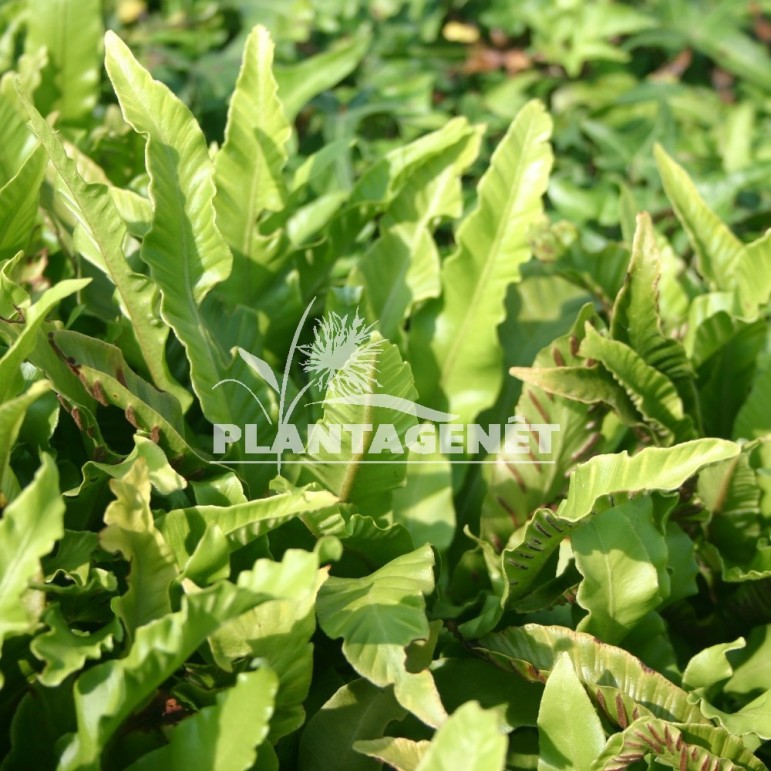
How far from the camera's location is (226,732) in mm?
999

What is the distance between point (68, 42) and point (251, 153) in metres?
0.60

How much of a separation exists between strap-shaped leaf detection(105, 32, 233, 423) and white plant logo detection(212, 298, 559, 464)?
46mm

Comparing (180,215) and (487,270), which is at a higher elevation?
(180,215)

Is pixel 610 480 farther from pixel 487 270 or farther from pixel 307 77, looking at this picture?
pixel 307 77

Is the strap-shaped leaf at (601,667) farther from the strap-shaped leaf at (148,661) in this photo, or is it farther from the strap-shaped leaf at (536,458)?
the strap-shaped leaf at (148,661)

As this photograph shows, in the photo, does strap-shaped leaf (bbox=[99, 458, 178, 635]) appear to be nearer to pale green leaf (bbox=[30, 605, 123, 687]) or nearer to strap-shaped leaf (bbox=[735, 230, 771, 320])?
pale green leaf (bbox=[30, 605, 123, 687])

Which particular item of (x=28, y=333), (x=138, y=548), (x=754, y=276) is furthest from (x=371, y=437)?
(x=754, y=276)

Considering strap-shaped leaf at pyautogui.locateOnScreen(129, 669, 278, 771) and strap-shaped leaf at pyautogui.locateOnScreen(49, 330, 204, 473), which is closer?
strap-shaped leaf at pyautogui.locateOnScreen(129, 669, 278, 771)

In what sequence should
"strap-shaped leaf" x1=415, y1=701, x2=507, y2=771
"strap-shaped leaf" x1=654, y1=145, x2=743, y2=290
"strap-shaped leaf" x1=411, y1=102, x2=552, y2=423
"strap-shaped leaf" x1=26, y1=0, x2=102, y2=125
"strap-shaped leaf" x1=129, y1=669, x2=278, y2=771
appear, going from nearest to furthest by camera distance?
"strap-shaped leaf" x1=415, y1=701, x2=507, y2=771
"strap-shaped leaf" x1=129, y1=669, x2=278, y2=771
"strap-shaped leaf" x1=411, y1=102, x2=552, y2=423
"strap-shaped leaf" x1=654, y1=145, x2=743, y2=290
"strap-shaped leaf" x1=26, y1=0, x2=102, y2=125

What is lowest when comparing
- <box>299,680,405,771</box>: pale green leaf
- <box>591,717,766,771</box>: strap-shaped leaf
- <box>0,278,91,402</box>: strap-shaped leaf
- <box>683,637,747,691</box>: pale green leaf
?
<box>683,637,747,691</box>: pale green leaf

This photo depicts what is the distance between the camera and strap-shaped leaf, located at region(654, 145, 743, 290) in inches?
66.3

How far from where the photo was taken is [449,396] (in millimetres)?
1517

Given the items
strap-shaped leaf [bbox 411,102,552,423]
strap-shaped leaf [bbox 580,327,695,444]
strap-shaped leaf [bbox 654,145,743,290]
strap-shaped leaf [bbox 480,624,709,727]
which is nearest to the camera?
strap-shaped leaf [bbox 480,624,709,727]

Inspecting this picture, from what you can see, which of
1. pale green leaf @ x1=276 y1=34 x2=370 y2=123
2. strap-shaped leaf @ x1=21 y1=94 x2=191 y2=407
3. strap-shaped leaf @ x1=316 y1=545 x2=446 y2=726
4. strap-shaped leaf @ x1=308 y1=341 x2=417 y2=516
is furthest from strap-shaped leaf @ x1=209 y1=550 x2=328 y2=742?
pale green leaf @ x1=276 y1=34 x2=370 y2=123
